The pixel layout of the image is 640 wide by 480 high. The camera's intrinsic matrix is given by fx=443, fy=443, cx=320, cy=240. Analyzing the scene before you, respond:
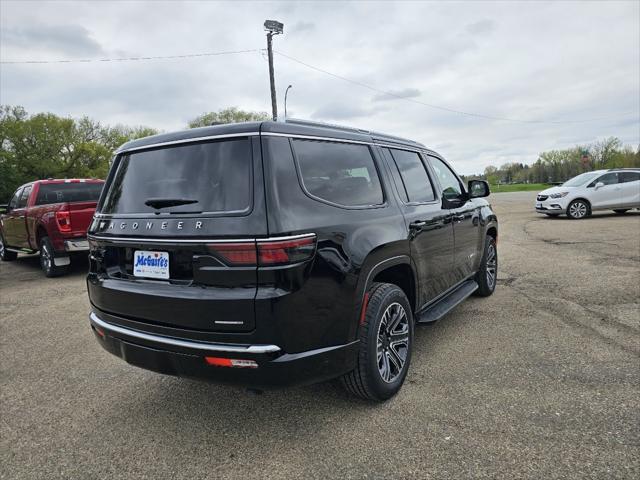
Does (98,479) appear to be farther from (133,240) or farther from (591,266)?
(591,266)

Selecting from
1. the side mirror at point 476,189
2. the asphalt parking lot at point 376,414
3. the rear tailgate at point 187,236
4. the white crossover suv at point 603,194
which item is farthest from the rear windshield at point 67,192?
the white crossover suv at point 603,194

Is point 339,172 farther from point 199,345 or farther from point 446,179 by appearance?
point 446,179

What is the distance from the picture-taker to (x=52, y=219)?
7.70 metres

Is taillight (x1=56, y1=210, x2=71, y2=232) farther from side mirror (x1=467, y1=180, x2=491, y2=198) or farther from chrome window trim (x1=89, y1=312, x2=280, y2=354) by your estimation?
side mirror (x1=467, y1=180, x2=491, y2=198)

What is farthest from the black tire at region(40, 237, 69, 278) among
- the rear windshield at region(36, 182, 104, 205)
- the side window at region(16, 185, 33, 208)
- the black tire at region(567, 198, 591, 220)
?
the black tire at region(567, 198, 591, 220)

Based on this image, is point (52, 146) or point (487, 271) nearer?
point (487, 271)

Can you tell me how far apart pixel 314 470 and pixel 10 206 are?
10.5 meters

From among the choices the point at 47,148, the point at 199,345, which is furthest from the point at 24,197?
the point at 47,148

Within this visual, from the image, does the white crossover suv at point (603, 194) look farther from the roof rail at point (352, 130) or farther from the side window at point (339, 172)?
the side window at point (339, 172)

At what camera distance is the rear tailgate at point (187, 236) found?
2299 millimetres

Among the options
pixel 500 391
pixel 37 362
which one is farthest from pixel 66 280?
pixel 500 391

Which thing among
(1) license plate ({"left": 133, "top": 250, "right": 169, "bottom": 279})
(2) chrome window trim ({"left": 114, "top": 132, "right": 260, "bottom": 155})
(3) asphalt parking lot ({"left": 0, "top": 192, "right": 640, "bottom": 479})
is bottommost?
(3) asphalt parking lot ({"left": 0, "top": 192, "right": 640, "bottom": 479})

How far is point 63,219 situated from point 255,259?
22.2 feet

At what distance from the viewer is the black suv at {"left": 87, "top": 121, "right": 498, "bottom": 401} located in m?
2.29
